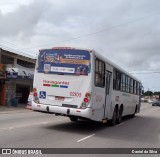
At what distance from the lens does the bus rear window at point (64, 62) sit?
13.6 metres

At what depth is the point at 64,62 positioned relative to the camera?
1392 cm

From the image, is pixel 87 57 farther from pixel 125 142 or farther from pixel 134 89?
pixel 134 89

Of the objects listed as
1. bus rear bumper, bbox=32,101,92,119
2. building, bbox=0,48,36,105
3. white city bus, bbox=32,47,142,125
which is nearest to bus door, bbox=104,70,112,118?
white city bus, bbox=32,47,142,125

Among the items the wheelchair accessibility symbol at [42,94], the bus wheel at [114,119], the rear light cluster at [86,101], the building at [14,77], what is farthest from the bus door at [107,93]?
the building at [14,77]

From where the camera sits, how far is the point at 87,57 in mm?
13555

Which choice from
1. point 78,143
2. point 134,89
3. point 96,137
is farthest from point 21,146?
point 134,89

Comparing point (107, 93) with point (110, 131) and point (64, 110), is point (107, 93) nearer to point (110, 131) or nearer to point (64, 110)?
point (110, 131)

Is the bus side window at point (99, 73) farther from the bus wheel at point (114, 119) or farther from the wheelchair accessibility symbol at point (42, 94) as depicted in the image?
the bus wheel at point (114, 119)

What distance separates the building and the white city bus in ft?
69.6

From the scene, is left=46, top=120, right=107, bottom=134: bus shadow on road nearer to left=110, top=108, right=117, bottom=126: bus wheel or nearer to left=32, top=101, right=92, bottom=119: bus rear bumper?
left=110, top=108, right=117, bottom=126: bus wheel

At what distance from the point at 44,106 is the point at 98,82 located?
2451 millimetres

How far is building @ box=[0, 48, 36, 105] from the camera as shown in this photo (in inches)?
1382

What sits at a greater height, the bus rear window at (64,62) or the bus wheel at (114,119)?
the bus rear window at (64,62)

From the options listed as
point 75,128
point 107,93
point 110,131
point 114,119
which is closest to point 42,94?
point 75,128
